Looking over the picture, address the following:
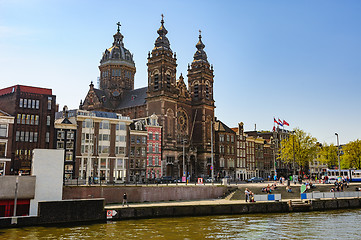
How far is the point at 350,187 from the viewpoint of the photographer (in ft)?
203

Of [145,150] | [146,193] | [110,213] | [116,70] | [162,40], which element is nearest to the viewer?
[110,213]

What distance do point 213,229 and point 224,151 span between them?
2761 inches

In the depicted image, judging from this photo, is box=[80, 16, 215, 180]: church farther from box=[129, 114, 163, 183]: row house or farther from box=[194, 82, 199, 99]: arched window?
box=[129, 114, 163, 183]: row house

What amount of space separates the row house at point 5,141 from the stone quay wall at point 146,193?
21.3m

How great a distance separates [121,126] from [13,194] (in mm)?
39188

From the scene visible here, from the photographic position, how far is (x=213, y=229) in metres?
30.7

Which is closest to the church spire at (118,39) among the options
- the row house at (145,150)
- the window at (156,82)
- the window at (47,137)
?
the window at (156,82)

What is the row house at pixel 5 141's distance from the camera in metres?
56.3

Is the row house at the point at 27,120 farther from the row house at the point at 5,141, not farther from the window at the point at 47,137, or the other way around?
the row house at the point at 5,141

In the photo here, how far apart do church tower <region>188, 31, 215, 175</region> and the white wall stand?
62.6 m

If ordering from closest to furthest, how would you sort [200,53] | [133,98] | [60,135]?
[60,135]
[133,98]
[200,53]

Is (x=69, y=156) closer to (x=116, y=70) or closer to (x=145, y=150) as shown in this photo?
(x=145, y=150)

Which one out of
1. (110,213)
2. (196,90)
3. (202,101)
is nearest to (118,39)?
(196,90)

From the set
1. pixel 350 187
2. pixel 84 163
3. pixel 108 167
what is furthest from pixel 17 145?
pixel 350 187
